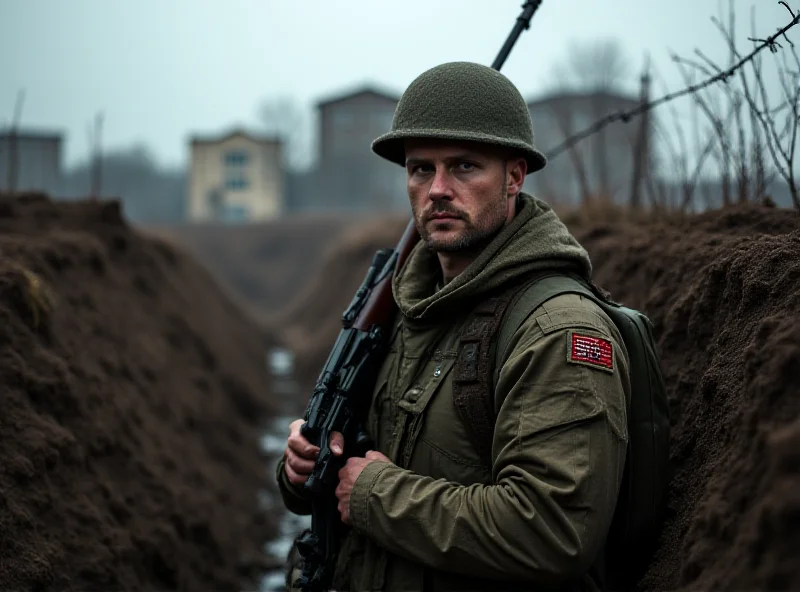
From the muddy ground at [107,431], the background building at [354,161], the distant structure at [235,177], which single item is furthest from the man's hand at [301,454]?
the distant structure at [235,177]

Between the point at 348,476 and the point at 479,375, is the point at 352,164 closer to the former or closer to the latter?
the point at 348,476

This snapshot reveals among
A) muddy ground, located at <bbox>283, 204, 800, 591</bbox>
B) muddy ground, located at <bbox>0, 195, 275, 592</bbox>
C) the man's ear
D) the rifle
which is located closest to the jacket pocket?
the rifle

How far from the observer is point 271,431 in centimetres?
1200

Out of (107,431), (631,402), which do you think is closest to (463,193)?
(631,402)

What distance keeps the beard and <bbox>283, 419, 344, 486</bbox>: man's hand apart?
0.86m

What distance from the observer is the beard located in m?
2.93

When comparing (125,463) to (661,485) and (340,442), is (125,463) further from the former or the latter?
(661,485)

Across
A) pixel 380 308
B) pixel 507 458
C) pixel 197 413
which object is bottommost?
pixel 197 413

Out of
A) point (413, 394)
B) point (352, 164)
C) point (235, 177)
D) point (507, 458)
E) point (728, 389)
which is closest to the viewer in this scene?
point (507, 458)

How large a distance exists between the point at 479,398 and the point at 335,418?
0.74 metres

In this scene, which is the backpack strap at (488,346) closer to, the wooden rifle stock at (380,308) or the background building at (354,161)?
the wooden rifle stock at (380,308)

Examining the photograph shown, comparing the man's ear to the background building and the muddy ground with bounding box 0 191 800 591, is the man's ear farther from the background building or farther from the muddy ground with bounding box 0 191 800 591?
the background building

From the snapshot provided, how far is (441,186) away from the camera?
2.92 metres

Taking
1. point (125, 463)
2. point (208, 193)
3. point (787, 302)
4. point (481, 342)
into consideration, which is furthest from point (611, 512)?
point (208, 193)
